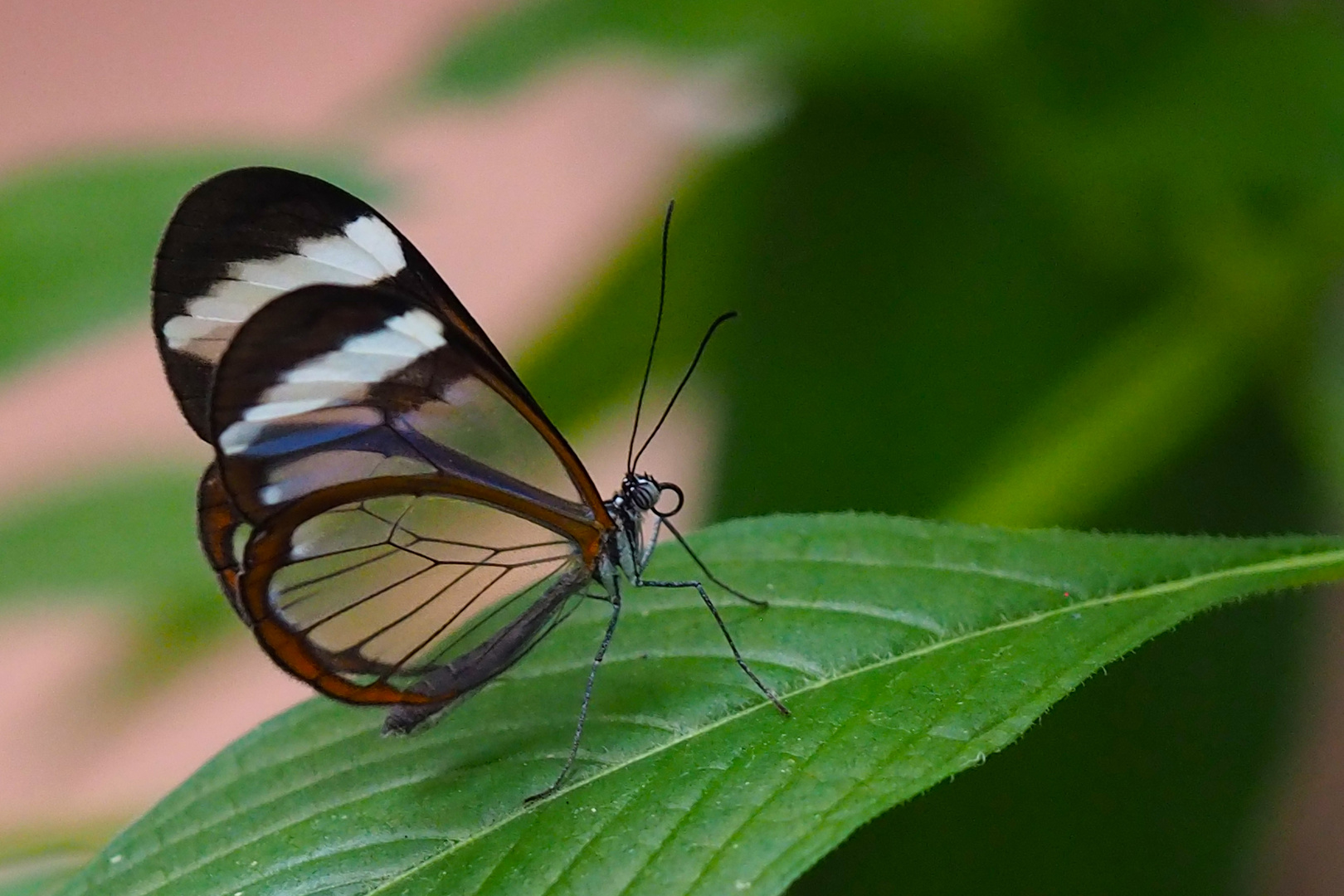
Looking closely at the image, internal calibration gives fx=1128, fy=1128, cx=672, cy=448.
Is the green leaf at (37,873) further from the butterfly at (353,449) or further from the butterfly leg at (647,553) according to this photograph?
the butterfly leg at (647,553)

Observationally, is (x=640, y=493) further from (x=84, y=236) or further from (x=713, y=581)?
(x=84, y=236)

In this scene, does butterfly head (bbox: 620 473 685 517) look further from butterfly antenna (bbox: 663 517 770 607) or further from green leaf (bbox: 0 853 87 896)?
green leaf (bbox: 0 853 87 896)

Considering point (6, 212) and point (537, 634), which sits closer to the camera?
point (537, 634)

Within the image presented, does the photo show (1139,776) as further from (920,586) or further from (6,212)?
(6,212)

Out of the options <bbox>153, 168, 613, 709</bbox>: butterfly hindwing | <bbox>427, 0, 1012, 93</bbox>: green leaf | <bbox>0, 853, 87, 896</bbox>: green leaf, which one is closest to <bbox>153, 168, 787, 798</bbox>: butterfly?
<bbox>153, 168, 613, 709</bbox>: butterfly hindwing

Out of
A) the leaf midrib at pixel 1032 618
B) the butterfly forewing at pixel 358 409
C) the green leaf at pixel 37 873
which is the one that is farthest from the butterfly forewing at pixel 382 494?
the green leaf at pixel 37 873

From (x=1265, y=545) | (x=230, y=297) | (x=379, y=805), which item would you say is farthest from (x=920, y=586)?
(x=230, y=297)

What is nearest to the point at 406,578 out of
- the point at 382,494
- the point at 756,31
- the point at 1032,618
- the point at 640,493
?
the point at 382,494
